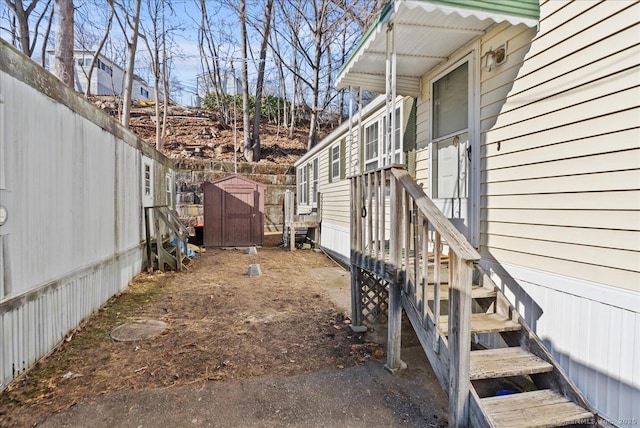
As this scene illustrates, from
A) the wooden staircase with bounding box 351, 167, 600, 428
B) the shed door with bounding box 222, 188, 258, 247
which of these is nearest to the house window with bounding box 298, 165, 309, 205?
the shed door with bounding box 222, 188, 258, 247

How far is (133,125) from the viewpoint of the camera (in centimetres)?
1978

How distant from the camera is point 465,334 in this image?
7.23ft

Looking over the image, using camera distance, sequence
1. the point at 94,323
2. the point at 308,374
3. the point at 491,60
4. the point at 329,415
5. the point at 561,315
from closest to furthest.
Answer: the point at 329,415 → the point at 561,315 → the point at 308,374 → the point at 491,60 → the point at 94,323

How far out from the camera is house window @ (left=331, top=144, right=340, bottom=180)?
8766 mm

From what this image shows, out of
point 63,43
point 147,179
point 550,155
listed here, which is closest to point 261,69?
point 63,43

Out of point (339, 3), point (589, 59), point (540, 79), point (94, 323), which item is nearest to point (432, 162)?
point (540, 79)

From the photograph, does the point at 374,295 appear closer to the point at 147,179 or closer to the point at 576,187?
the point at 576,187

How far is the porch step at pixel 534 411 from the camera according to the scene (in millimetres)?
2105

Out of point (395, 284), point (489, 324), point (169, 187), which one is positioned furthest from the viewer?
point (169, 187)

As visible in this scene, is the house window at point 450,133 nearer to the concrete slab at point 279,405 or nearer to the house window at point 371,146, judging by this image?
the house window at point 371,146

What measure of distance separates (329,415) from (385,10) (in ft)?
11.1

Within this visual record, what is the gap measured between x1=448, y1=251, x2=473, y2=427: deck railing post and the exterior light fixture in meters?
2.21

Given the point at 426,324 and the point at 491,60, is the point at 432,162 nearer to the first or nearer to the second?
the point at 491,60

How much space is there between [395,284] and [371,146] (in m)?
4.02
